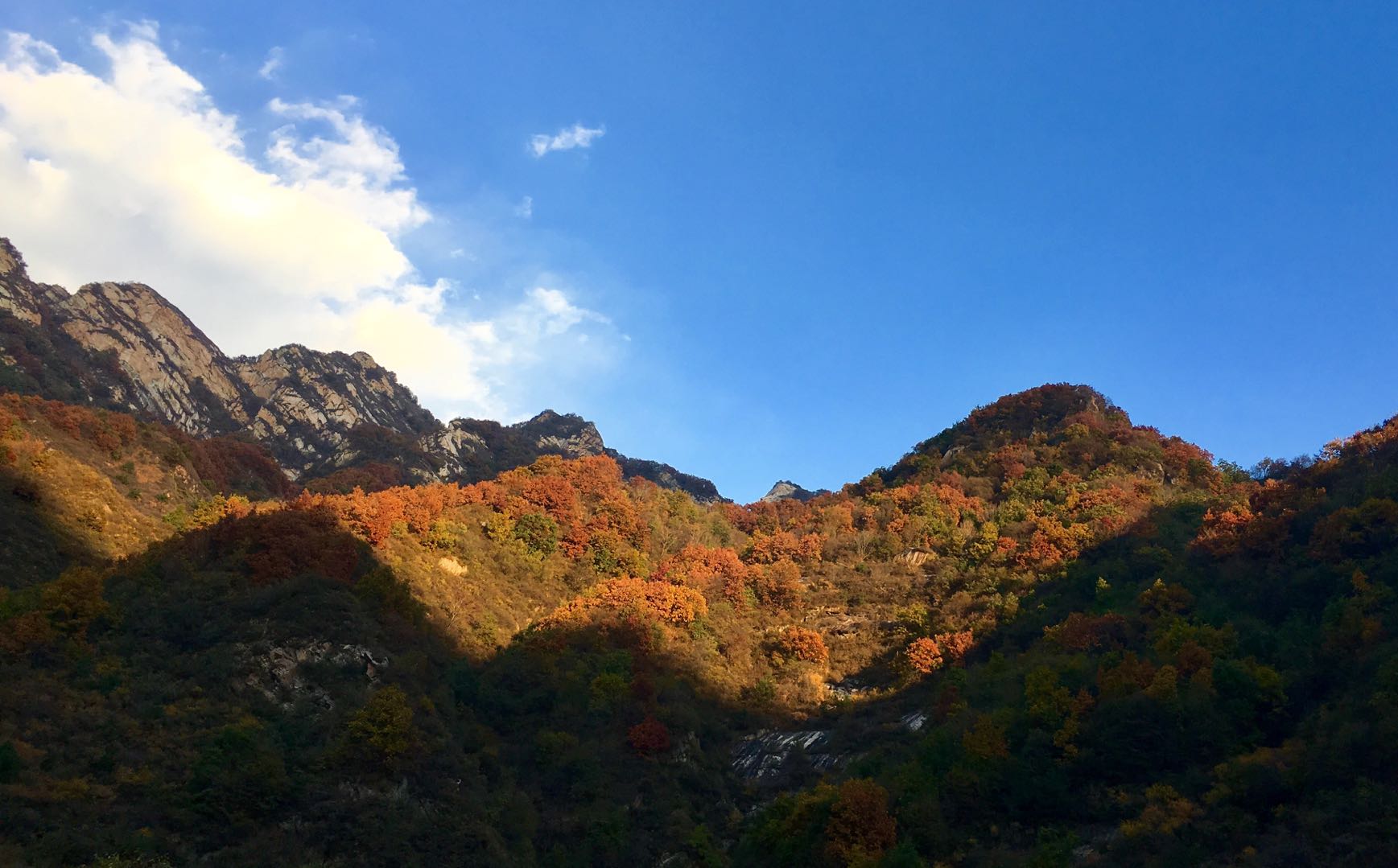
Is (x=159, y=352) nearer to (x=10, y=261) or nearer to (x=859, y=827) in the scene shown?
(x=10, y=261)

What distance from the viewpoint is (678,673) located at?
47.6m

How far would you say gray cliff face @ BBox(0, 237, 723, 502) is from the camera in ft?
303

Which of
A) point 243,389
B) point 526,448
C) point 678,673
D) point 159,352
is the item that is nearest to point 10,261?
point 159,352

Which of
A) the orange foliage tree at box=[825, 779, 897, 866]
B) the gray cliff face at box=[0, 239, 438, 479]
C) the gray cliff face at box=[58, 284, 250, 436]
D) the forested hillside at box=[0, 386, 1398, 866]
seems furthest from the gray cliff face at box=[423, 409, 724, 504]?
the orange foliage tree at box=[825, 779, 897, 866]

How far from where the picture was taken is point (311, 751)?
106 feet

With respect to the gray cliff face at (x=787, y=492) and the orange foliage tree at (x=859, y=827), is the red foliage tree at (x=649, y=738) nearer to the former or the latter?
the orange foliage tree at (x=859, y=827)

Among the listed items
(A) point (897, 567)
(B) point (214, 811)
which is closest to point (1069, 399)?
(A) point (897, 567)

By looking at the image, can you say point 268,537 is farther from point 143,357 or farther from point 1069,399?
point 143,357

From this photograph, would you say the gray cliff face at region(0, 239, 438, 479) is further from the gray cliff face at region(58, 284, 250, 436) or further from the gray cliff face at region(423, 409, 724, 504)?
the gray cliff face at region(423, 409, 724, 504)

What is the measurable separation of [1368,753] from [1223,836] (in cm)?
452

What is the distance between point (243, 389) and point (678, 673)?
317 ft

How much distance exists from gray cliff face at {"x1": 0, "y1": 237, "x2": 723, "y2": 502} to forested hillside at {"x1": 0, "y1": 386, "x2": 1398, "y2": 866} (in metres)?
36.4

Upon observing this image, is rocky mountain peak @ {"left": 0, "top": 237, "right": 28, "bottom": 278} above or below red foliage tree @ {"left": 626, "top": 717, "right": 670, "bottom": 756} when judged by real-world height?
above

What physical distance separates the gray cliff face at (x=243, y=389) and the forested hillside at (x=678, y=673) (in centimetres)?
3642
